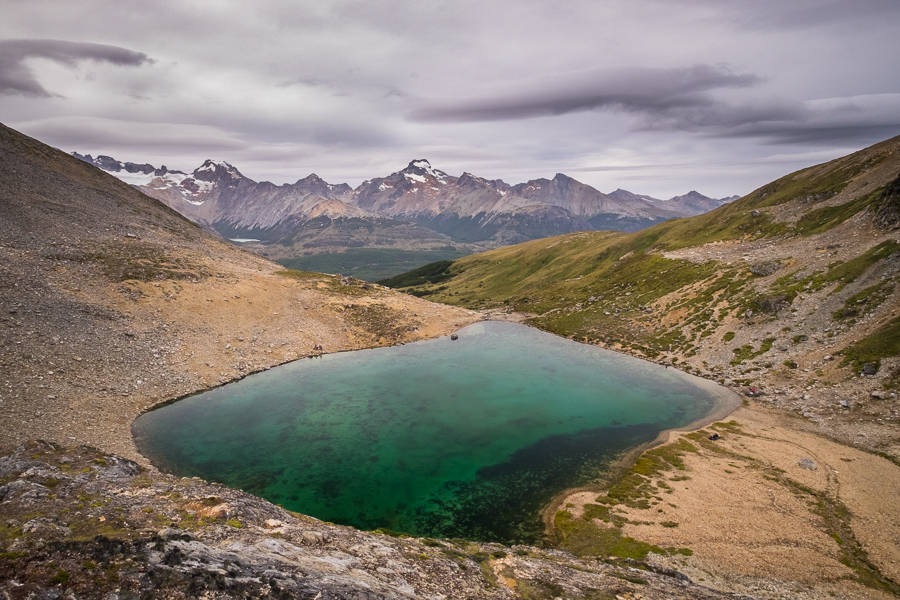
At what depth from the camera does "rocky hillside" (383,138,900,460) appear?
193ft

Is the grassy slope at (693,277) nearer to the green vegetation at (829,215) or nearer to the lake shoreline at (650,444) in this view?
the green vegetation at (829,215)

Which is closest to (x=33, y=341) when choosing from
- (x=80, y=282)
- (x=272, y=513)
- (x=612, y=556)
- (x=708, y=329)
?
(x=80, y=282)

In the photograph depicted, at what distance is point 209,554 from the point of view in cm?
2097

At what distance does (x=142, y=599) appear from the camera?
666 inches

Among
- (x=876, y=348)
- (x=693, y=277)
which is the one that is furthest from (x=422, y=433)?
(x=693, y=277)

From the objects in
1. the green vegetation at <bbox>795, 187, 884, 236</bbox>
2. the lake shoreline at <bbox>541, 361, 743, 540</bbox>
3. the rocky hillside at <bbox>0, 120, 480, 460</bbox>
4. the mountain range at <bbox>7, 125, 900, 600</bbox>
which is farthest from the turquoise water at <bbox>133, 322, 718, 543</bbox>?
the green vegetation at <bbox>795, 187, 884, 236</bbox>

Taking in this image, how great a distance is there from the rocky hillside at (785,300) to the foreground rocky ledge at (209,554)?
158ft

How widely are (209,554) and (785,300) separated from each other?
102 m

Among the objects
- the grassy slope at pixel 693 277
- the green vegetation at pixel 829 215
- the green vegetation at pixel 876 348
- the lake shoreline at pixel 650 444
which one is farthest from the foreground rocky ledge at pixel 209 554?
the green vegetation at pixel 829 215

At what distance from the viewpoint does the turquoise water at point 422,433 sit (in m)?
42.4

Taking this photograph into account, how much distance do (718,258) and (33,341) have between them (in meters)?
149

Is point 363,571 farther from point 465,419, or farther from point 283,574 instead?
point 465,419

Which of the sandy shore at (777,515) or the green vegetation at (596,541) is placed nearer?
the sandy shore at (777,515)

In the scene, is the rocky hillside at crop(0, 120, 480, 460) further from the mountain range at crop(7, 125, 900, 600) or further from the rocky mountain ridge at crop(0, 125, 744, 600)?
the mountain range at crop(7, 125, 900, 600)
